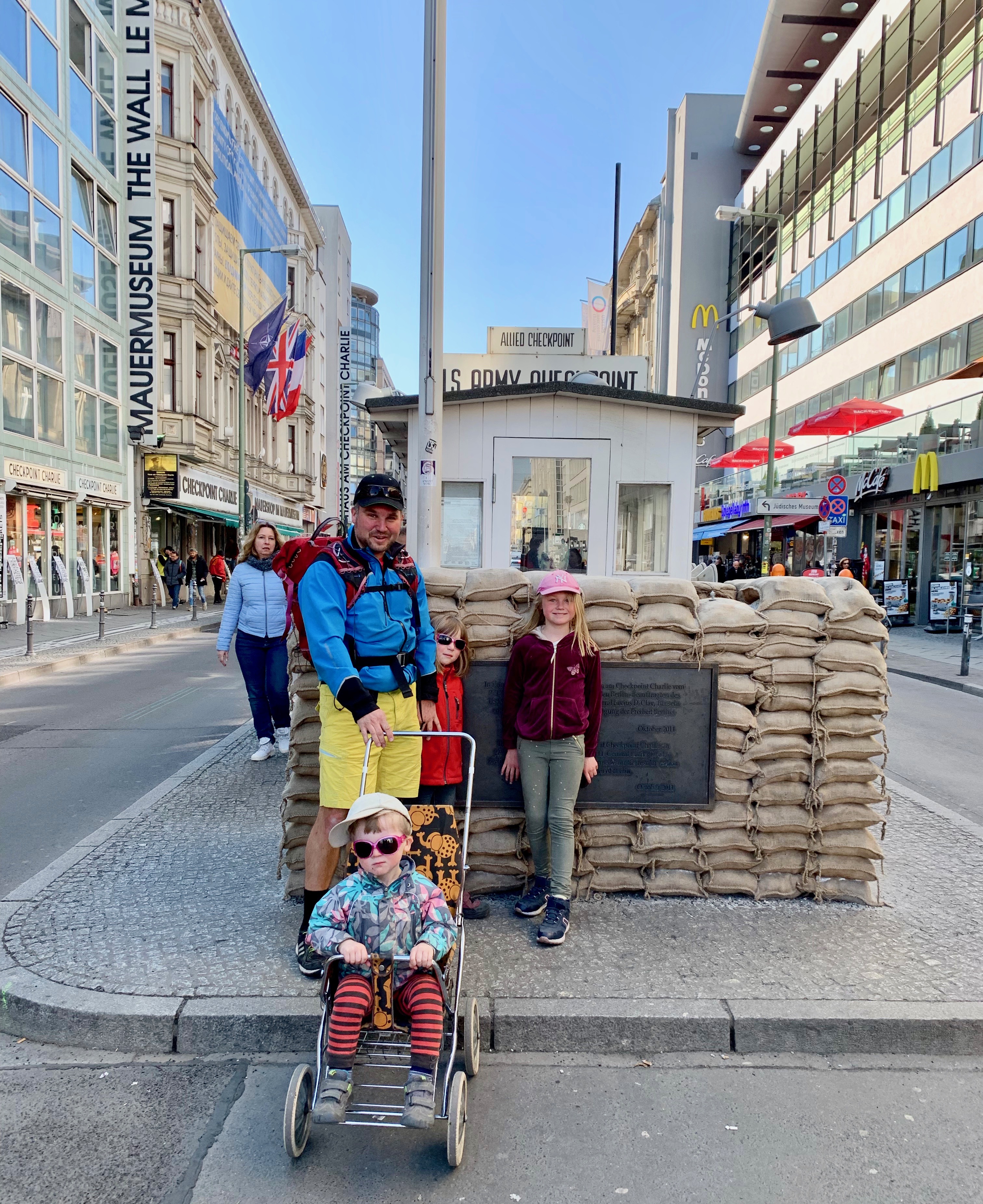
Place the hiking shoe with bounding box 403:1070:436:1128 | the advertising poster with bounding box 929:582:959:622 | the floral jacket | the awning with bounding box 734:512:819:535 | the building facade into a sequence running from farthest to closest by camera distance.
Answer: the awning with bounding box 734:512:819:535 → the advertising poster with bounding box 929:582:959:622 → the building facade → the floral jacket → the hiking shoe with bounding box 403:1070:436:1128

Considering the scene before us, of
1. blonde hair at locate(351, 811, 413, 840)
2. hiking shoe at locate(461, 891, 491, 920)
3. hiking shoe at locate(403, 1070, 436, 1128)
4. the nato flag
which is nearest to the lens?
hiking shoe at locate(403, 1070, 436, 1128)

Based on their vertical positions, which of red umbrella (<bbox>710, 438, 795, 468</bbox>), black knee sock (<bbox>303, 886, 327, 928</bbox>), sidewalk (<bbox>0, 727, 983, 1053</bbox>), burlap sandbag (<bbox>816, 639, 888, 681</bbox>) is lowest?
sidewalk (<bbox>0, 727, 983, 1053</bbox>)

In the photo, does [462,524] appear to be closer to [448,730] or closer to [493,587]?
[493,587]

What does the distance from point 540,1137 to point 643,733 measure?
2.05 m

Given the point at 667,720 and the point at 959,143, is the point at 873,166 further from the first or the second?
the point at 667,720

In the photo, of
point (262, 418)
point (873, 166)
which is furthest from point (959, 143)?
point (262, 418)

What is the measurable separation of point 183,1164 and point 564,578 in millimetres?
2639

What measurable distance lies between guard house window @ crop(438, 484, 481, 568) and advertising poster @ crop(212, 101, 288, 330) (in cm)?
2592

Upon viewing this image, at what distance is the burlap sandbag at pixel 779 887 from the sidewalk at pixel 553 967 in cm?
7

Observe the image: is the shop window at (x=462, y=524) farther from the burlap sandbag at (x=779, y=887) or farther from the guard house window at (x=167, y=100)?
the guard house window at (x=167, y=100)

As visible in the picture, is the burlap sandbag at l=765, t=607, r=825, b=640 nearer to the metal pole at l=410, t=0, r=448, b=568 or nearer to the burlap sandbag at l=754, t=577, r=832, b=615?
the burlap sandbag at l=754, t=577, r=832, b=615

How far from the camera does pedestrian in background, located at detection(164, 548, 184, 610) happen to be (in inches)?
979

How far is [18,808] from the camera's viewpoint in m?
5.87

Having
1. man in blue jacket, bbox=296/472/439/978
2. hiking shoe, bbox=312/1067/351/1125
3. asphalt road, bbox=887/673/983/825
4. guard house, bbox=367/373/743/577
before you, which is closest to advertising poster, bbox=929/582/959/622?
asphalt road, bbox=887/673/983/825
